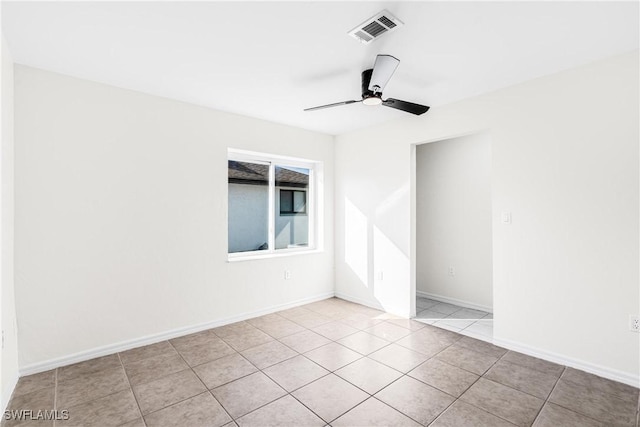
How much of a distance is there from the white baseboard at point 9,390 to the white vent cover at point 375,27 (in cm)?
330

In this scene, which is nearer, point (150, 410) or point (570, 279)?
point (150, 410)

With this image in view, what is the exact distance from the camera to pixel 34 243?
8.24 feet

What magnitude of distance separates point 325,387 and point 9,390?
221 cm

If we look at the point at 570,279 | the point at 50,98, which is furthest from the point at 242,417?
the point at 50,98

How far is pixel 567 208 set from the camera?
102 inches

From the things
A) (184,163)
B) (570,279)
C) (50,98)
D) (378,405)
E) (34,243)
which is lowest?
(378,405)

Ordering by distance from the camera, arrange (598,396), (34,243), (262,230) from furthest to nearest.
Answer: (262,230) → (34,243) → (598,396)

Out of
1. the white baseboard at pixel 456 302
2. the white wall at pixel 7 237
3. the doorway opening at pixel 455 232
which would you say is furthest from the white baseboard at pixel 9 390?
the white baseboard at pixel 456 302

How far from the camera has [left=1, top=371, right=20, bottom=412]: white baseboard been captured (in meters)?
2.03

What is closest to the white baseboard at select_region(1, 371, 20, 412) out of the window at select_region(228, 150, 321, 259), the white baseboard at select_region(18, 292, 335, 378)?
the white baseboard at select_region(18, 292, 335, 378)

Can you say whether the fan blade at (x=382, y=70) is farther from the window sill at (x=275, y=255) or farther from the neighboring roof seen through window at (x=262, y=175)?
the window sill at (x=275, y=255)

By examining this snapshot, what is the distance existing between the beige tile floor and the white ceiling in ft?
8.13

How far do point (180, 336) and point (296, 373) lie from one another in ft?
4.82

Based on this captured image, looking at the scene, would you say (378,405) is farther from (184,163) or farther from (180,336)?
(184,163)
